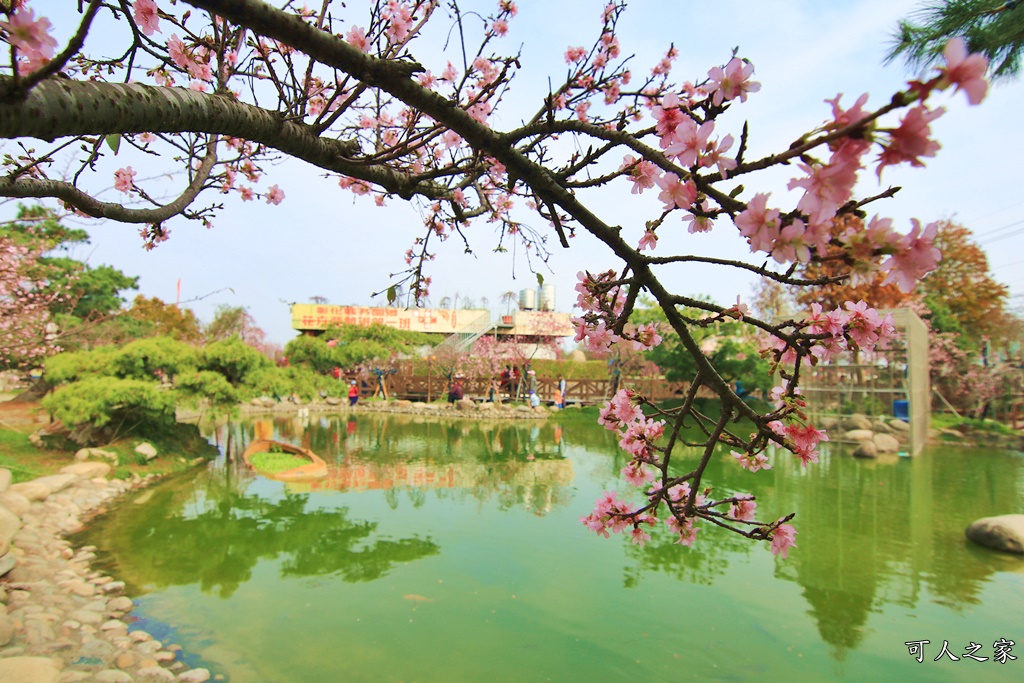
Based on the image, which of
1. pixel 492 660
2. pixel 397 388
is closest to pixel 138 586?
pixel 492 660

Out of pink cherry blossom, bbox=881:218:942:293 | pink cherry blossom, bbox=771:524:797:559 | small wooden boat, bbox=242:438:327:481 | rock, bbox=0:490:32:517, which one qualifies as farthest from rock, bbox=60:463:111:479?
pink cherry blossom, bbox=881:218:942:293

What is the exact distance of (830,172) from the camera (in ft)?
2.39

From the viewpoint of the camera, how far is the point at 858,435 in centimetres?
1002

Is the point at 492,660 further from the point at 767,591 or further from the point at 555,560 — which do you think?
the point at 767,591

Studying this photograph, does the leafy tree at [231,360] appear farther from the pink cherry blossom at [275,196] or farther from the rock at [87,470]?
the pink cherry blossom at [275,196]

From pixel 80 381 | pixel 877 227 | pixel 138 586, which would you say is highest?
pixel 877 227

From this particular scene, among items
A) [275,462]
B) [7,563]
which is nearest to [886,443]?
[275,462]

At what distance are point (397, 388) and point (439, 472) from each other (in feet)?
35.4

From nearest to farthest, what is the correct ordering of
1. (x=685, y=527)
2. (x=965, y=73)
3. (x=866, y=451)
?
1. (x=965, y=73)
2. (x=685, y=527)
3. (x=866, y=451)

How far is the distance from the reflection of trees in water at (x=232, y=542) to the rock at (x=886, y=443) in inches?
342

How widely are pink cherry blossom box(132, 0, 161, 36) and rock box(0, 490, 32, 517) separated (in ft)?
16.0

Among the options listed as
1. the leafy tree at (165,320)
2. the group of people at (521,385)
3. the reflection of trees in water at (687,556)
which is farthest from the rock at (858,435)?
the leafy tree at (165,320)

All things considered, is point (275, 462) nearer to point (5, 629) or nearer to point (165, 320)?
point (5, 629)

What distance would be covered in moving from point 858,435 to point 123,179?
1133 cm
